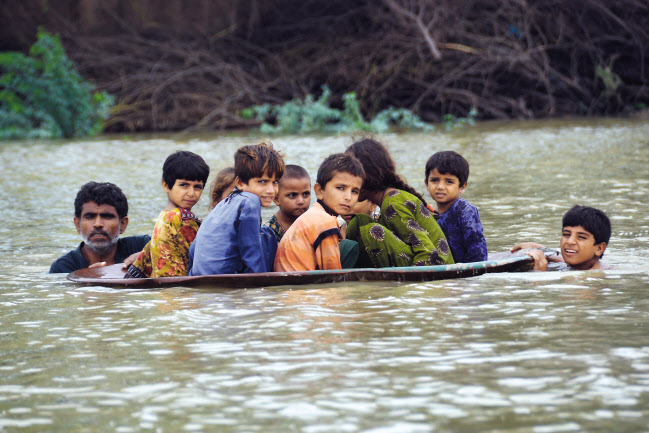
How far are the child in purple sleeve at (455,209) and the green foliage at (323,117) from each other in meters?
11.2

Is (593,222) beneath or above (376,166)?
beneath

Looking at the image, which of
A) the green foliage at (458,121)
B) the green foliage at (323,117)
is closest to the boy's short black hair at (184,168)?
the green foliage at (323,117)

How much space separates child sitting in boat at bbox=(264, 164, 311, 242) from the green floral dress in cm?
36

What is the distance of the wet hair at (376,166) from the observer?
5.37 m

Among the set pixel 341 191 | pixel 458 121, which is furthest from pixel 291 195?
pixel 458 121

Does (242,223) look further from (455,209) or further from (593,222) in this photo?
(593,222)

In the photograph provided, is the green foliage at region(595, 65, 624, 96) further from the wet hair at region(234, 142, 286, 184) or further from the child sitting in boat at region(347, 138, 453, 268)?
the wet hair at region(234, 142, 286, 184)

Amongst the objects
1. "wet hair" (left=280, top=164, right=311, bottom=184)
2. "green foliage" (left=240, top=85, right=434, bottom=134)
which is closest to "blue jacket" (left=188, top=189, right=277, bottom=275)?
"wet hair" (left=280, top=164, right=311, bottom=184)

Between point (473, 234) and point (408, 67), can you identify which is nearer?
point (473, 234)

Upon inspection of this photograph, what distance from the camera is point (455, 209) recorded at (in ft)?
18.8

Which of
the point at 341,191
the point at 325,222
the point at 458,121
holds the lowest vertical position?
the point at 325,222

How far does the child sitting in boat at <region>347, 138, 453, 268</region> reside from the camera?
17.3ft

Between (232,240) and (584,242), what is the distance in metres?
2.12

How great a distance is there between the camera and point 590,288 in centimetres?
488
